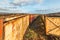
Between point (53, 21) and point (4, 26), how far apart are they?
7.30m

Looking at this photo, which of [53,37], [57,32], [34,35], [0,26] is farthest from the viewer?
[34,35]

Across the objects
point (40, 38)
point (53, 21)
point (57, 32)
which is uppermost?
point (53, 21)

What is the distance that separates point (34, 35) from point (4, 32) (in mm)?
8213

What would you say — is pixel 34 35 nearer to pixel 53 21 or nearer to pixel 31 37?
pixel 31 37

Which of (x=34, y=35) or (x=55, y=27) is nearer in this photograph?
(x=55, y=27)

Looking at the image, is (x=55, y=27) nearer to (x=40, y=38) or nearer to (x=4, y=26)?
(x=40, y=38)

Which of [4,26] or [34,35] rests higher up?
[4,26]

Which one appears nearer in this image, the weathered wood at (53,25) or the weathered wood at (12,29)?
the weathered wood at (12,29)

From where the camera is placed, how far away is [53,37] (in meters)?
11.7

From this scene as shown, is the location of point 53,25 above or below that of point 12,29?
below

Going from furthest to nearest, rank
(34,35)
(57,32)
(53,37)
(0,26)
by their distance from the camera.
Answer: (34,35), (53,37), (57,32), (0,26)

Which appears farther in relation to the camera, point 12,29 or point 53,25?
point 53,25

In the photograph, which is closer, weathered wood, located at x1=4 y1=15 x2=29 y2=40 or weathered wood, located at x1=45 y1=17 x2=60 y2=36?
weathered wood, located at x1=4 y1=15 x2=29 y2=40

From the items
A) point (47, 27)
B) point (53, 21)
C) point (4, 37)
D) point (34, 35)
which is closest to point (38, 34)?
point (34, 35)
